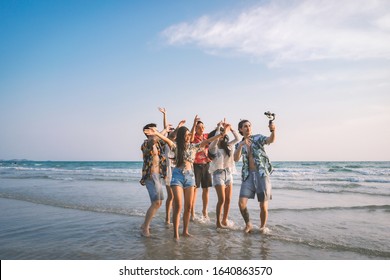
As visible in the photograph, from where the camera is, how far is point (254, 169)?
638 centimetres

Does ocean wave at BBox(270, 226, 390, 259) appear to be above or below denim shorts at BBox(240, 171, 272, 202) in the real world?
below

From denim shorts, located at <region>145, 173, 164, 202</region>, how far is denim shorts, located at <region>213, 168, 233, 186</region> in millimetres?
1439

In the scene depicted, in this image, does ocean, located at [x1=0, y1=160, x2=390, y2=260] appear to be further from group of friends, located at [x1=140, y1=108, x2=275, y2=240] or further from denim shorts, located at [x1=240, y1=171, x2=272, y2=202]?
denim shorts, located at [x1=240, y1=171, x2=272, y2=202]

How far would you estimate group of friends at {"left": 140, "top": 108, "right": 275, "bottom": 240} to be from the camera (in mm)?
5648

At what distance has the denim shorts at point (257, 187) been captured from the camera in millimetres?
6176

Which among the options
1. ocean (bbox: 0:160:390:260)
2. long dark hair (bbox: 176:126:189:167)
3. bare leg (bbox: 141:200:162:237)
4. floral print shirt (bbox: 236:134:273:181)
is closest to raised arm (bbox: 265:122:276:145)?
floral print shirt (bbox: 236:134:273:181)

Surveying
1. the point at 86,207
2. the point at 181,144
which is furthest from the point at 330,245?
the point at 86,207

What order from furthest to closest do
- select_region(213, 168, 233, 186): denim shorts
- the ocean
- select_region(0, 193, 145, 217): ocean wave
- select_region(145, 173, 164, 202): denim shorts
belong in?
select_region(0, 193, 145, 217): ocean wave
select_region(213, 168, 233, 186): denim shorts
select_region(145, 173, 164, 202): denim shorts
the ocean

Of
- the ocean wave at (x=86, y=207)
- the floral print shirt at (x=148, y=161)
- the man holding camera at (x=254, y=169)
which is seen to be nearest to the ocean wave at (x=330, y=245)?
the man holding camera at (x=254, y=169)

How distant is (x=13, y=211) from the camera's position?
9141 millimetres

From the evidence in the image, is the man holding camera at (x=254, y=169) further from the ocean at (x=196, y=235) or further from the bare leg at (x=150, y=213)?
the bare leg at (x=150, y=213)

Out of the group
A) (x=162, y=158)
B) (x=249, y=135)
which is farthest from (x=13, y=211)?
(x=249, y=135)

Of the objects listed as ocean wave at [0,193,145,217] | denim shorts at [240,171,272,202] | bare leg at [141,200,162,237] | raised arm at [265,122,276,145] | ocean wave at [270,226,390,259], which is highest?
raised arm at [265,122,276,145]

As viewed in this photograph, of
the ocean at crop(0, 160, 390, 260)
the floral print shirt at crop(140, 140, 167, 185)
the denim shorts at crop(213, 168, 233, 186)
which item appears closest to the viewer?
the ocean at crop(0, 160, 390, 260)
